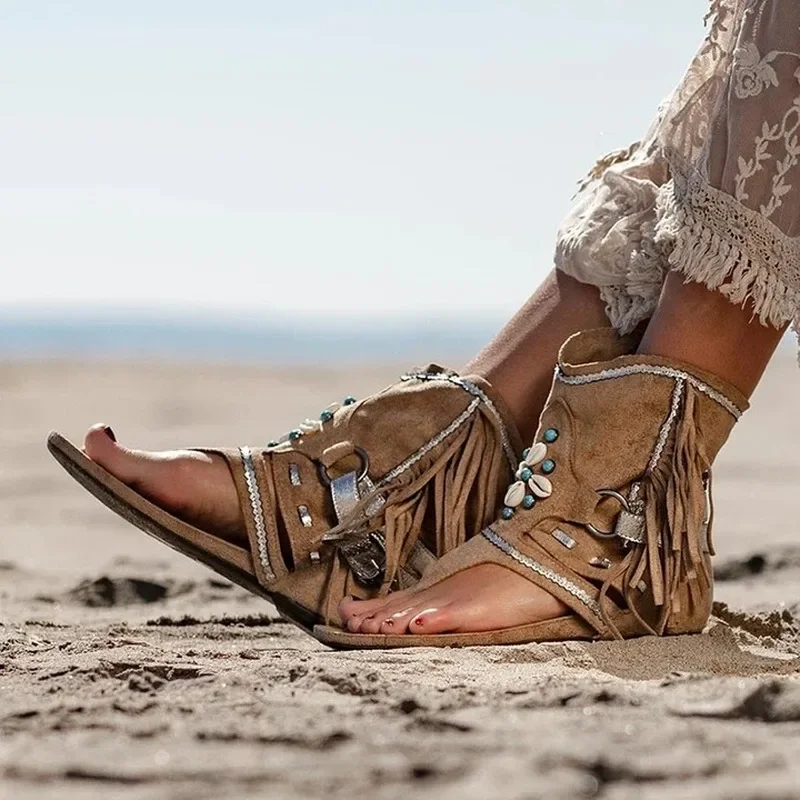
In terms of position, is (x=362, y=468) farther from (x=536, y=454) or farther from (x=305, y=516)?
(x=536, y=454)

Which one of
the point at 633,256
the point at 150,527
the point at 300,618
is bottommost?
the point at 300,618

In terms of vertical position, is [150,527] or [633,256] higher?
[633,256]

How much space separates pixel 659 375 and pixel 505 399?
31cm

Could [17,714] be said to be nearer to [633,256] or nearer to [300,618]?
[300,618]

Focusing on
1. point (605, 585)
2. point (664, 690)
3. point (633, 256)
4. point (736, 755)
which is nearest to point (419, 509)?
point (605, 585)

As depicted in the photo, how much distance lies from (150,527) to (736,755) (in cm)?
115

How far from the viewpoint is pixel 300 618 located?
81.0 inches

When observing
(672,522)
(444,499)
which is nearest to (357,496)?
(444,499)

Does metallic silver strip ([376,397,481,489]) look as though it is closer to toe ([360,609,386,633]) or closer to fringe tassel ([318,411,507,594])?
fringe tassel ([318,411,507,594])

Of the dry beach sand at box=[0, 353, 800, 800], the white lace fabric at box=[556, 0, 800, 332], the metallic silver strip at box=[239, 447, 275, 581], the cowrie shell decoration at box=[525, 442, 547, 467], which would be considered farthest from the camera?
the metallic silver strip at box=[239, 447, 275, 581]

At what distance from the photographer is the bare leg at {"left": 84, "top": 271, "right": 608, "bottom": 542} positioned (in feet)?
6.82

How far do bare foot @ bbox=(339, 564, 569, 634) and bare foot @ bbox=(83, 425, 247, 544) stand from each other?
0.28m

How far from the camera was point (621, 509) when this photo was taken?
Result: 1924mm

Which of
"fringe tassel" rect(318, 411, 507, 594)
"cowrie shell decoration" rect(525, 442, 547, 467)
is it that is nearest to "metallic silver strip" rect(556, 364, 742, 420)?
"cowrie shell decoration" rect(525, 442, 547, 467)
